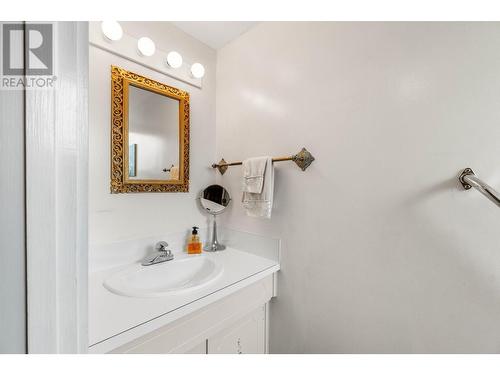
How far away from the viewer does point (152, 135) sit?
1173 mm

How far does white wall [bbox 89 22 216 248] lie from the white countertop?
0.25m

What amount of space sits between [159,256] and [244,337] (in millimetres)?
597

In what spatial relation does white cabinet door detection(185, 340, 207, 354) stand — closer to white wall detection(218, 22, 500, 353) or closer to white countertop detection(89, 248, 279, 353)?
white countertop detection(89, 248, 279, 353)

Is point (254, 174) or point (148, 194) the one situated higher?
point (254, 174)

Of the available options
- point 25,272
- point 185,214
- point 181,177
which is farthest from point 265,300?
point 25,272

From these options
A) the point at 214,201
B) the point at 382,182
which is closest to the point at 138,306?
the point at 214,201

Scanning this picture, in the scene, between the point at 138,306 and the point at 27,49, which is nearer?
the point at 27,49

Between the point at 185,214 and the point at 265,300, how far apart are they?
69 centimetres

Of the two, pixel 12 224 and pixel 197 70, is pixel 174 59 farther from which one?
pixel 12 224

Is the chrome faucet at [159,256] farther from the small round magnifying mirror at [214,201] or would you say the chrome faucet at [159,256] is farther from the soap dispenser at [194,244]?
the small round magnifying mirror at [214,201]

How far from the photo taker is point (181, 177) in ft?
4.27

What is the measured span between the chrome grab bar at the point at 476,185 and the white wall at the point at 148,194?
1.27 meters

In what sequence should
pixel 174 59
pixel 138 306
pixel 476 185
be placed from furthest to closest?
1. pixel 174 59
2. pixel 138 306
3. pixel 476 185

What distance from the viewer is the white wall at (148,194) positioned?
991 mm
